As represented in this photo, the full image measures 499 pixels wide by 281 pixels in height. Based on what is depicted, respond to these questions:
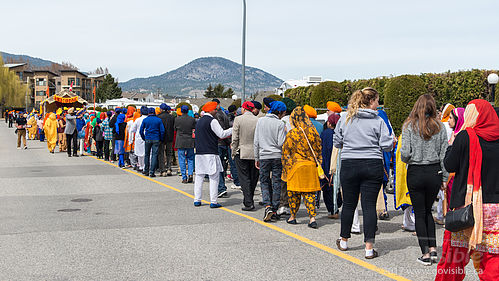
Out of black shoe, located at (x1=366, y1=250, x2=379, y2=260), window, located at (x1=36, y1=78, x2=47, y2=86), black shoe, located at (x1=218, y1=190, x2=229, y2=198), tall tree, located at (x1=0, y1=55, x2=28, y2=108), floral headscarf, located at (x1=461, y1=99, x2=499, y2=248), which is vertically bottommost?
black shoe, located at (x1=218, y1=190, x2=229, y2=198)

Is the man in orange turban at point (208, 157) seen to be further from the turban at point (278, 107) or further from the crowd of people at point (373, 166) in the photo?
the turban at point (278, 107)

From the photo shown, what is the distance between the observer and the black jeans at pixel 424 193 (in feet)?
19.7

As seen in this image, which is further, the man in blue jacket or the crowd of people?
the man in blue jacket

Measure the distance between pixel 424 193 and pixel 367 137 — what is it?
35.5 inches

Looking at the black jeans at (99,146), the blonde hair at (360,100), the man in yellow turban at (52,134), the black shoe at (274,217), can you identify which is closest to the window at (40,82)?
the man in yellow turban at (52,134)

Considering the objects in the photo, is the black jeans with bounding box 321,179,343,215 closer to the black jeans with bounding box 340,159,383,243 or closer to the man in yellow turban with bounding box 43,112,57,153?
the black jeans with bounding box 340,159,383,243

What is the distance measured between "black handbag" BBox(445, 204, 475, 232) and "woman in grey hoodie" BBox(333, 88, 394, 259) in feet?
5.89

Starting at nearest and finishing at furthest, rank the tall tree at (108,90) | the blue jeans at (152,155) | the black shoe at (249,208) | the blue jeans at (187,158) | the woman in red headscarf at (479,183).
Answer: the woman in red headscarf at (479,183) < the black shoe at (249,208) < the blue jeans at (187,158) < the blue jeans at (152,155) < the tall tree at (108,90)

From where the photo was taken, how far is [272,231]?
7750 millimetres

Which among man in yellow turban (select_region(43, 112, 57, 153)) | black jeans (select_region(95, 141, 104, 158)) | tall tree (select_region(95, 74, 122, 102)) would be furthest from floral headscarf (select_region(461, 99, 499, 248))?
tall tree (select_region(95, 74, 122, 102))

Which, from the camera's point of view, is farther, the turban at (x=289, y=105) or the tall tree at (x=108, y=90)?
the tall tree at (x=108, y=90)

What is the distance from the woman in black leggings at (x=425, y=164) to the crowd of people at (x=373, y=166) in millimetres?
11

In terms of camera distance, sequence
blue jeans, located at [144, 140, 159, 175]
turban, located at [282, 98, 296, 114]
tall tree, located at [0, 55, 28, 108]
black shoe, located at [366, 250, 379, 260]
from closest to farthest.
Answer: black shoe, located at [366, 250, 379, 260]
turban, located at [282, 98, 296, 114]
blue jeans, located at [144, 140, 159, 175]
tall tree, located at [0, 55, 28, 108]

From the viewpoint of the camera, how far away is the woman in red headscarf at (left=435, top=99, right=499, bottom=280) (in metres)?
4.25
